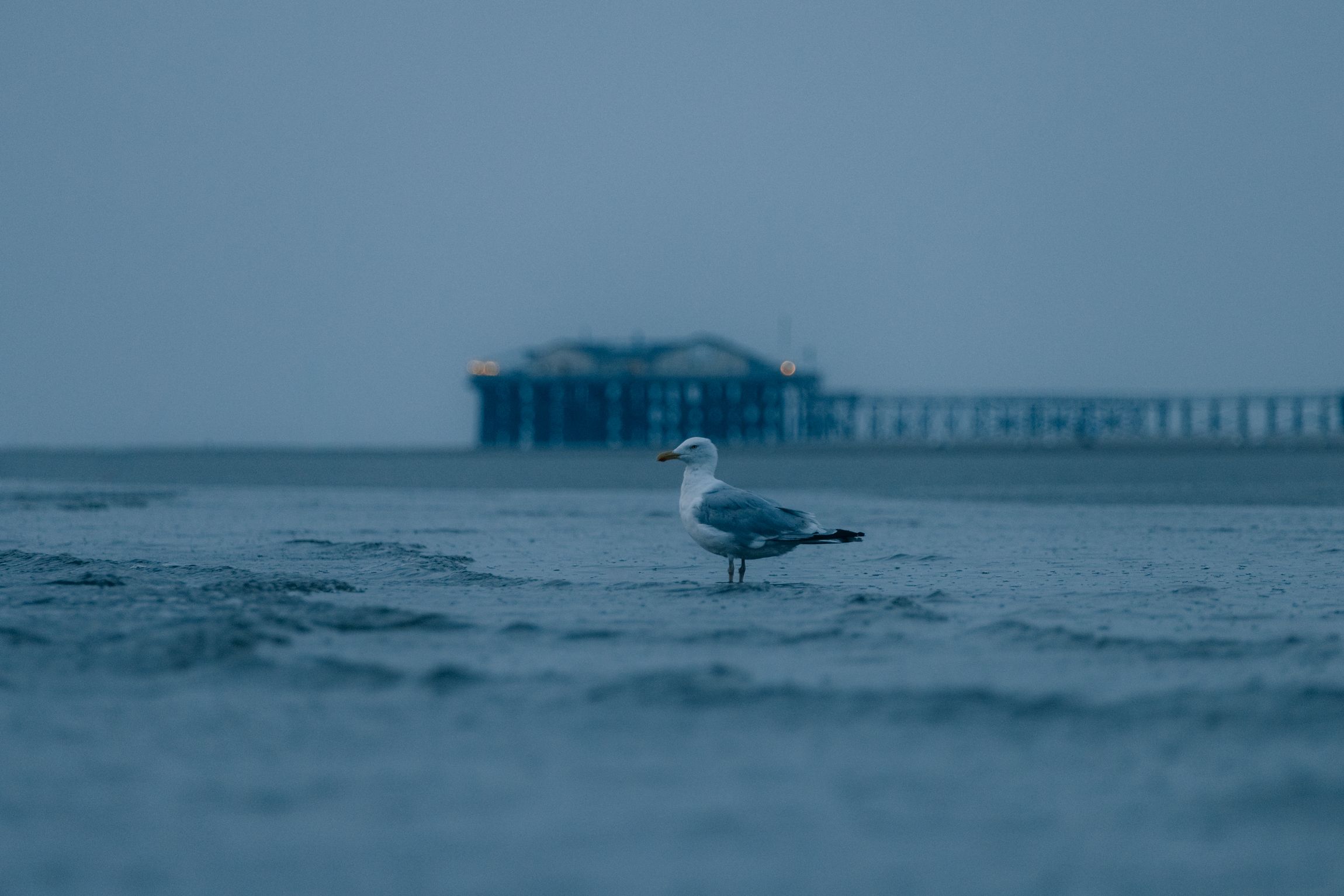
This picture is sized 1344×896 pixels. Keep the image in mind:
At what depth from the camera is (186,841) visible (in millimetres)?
3322

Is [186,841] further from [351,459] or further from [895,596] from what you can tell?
[351,459]

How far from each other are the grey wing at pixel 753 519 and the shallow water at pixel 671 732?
13.6 inches

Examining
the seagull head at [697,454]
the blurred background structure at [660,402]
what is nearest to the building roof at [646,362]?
the blurred background structure at [660,402]

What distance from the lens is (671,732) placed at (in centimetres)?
434

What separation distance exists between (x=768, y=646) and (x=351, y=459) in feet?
161

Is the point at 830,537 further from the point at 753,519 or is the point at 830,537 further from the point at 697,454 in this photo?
the point at 697,454

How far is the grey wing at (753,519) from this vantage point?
8.04m

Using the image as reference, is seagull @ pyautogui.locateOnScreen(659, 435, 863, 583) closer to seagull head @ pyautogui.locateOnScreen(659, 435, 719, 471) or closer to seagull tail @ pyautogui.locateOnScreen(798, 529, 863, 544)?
seagull tail @ pyautogui.locateOnScreen(798, 529, 863, 544)

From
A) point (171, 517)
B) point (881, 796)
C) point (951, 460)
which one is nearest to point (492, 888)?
point (881, 796)

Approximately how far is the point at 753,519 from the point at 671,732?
12.4ft

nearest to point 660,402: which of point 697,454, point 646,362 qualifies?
point 646,362

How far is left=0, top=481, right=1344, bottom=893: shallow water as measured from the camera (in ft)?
10.4

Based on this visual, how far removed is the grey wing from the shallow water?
13.6 inches

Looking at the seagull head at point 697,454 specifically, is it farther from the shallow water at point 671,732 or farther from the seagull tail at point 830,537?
the seagull tail at point 830,537
